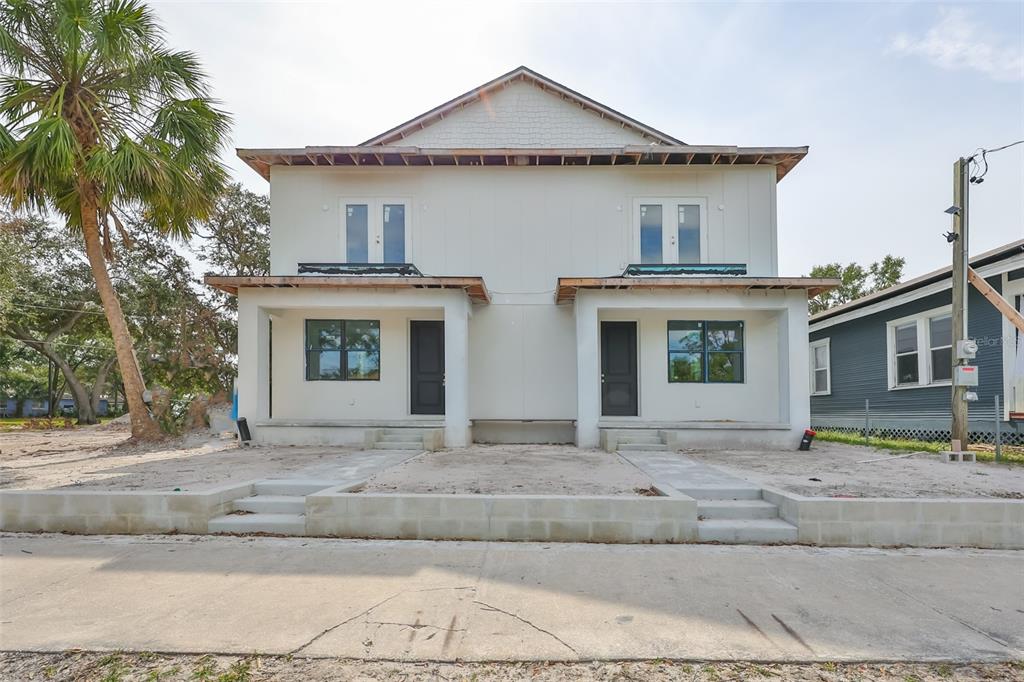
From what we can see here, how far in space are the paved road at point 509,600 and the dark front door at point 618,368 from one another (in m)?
6.90

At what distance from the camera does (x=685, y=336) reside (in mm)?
11523

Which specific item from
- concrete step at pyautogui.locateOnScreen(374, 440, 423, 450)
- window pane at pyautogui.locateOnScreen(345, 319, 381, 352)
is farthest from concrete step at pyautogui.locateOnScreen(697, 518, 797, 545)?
window pane at pyautogui.locateOnScreen(345, 319, 381, 352)

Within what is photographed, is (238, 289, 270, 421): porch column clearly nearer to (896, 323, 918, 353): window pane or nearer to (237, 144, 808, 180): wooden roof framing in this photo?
(237, 144, 808, 180): wooden roof framing

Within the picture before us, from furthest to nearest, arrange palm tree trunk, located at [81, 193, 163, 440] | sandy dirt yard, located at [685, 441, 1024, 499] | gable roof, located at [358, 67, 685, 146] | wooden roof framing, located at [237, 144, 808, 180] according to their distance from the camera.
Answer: gable roof, located at [358, 67, 685, 146], wooden roof framing, located at [237, 144, 808, 180], palm tree trunk, located at [81, 193, 163, 440], sandy dirt yard, located at [685, 441, 1024, 499]

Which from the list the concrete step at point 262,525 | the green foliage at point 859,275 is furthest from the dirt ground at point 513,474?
the green foliage at point 859,275

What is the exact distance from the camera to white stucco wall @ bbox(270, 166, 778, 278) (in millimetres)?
11578

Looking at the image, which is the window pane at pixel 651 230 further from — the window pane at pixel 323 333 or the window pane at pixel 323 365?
the window pane at pixel 323 365

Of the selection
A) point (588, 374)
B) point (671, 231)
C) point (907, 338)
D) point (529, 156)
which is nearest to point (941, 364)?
point (907, 338)

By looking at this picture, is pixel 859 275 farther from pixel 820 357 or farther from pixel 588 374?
pixel 588 374

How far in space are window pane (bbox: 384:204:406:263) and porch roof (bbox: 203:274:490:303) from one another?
69.4 inches

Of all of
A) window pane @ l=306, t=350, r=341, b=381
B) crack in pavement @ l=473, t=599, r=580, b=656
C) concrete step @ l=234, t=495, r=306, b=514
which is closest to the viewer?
crack in pavement @ l=473, t=599, r=580, b=656

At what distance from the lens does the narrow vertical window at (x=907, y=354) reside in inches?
489

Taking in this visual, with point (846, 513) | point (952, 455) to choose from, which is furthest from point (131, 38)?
point (952, 455)

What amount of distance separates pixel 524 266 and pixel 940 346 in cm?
945
